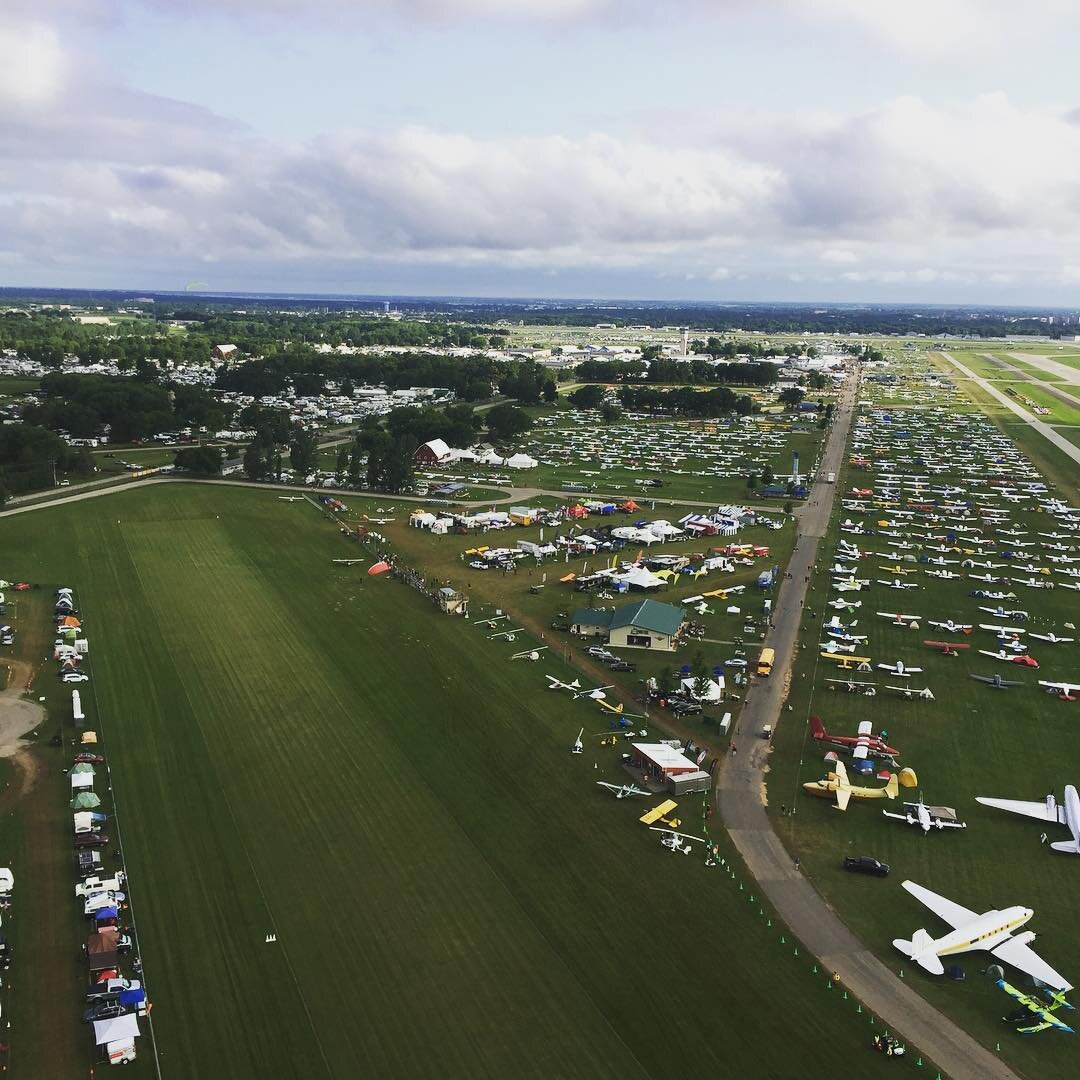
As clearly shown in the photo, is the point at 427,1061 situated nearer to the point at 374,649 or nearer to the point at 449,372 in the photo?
the point at 374,649

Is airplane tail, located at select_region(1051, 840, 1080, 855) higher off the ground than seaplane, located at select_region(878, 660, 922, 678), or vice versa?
seaplane, located at select_region(878, 660, 922, 678)

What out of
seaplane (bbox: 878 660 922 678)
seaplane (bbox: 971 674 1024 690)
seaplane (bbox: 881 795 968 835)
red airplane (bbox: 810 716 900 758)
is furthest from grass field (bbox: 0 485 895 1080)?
seaplane (bbox: 971 674 1024 690)

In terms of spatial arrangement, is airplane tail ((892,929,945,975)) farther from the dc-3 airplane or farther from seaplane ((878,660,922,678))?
seaplane ((878,660,922,678))

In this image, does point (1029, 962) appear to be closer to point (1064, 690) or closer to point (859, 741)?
point (859, 741)

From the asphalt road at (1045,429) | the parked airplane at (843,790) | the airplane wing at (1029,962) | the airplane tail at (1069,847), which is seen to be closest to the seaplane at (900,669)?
the parked airplane at (843,790)

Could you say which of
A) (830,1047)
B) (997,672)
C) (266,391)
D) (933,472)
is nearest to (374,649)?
(830,1047)

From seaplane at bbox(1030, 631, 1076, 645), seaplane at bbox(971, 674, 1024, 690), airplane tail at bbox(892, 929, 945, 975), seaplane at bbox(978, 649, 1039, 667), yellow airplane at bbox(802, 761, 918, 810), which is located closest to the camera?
airplane tail at bbox(892, 929, 945, 975)

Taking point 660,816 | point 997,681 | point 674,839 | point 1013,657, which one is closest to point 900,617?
point 1013,657

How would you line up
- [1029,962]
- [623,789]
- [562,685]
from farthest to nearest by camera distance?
[562,685], [623,789], [1029,962]
